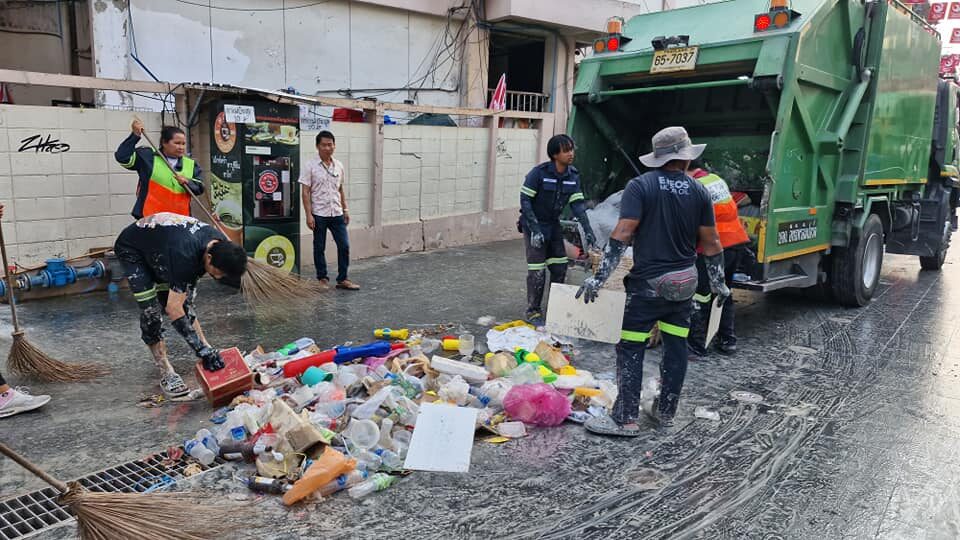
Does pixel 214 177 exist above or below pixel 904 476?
above

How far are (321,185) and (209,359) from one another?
3276 millimetres

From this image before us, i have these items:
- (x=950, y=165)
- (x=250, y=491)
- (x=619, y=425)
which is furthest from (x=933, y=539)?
(x=950, y=165)

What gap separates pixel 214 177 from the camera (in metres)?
6.88

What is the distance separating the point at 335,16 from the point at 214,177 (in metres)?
3.76

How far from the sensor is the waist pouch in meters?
3.61

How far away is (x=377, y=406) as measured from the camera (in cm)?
368

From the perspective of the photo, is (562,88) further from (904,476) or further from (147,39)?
(904,476)

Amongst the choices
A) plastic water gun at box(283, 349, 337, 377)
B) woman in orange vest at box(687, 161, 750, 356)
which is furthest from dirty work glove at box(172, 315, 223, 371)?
woman in orange vest at box(687, 161, 750, 356)

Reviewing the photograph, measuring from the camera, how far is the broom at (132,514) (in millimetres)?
2342

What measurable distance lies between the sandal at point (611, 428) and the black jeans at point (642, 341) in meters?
0.03

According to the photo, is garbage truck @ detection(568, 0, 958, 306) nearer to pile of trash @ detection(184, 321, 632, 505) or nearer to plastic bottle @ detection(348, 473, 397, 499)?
pile of trash @ detection(184, 321, 632, 505)

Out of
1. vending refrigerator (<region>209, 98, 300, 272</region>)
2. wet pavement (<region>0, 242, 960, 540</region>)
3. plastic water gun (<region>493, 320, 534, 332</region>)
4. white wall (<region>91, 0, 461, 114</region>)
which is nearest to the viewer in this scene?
wet pavement (<region>0, 242, 960, 540</region>)

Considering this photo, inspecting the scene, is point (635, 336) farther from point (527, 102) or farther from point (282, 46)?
point (527, 102)

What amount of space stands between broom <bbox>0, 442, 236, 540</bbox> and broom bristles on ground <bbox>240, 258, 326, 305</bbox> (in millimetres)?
3458
